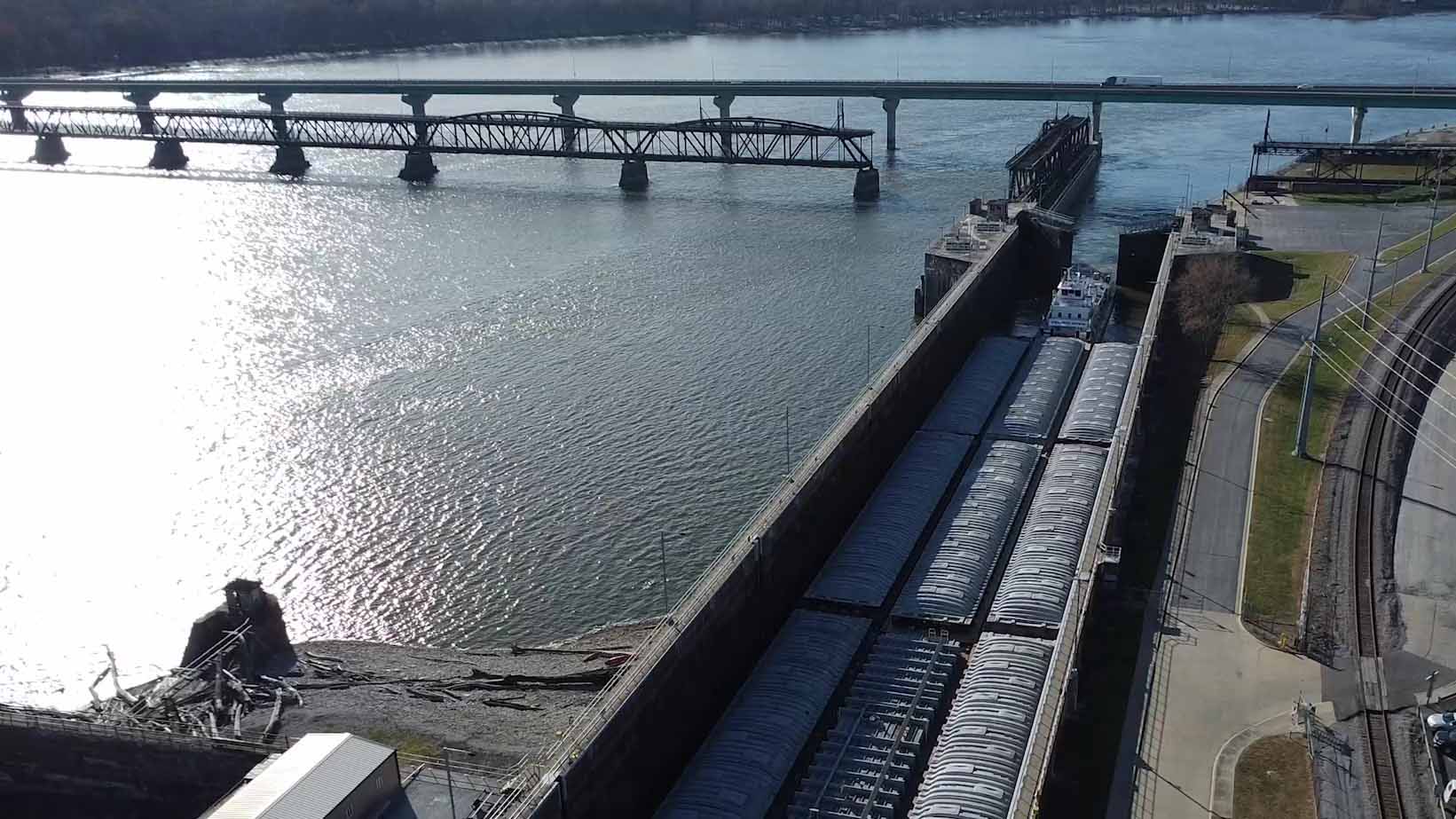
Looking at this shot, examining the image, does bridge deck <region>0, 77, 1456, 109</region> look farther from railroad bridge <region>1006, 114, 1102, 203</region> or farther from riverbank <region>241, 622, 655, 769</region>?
→ riverbank <region>241, 622, 655, 769</region>

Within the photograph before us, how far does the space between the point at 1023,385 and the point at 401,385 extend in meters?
28.1

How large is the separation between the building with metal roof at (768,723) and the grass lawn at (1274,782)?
30.9 ft

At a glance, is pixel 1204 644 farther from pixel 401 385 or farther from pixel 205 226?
pixel 205 226

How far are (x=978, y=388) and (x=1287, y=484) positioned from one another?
1303 centimetres

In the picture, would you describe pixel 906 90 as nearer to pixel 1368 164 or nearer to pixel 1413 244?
pixel 1368 164

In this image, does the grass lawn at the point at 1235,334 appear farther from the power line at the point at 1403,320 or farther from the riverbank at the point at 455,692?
the riverbank at the point at 455,692

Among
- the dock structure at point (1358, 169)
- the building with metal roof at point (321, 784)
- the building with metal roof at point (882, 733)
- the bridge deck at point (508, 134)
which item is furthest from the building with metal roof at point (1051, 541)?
the bridge deck at point (508, 134)

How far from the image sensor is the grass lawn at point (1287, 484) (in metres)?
33.1

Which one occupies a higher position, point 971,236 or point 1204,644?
point 971,236

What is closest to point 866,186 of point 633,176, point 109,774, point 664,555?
point 633,176

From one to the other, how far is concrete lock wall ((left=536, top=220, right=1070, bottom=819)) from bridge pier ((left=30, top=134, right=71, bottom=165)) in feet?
346

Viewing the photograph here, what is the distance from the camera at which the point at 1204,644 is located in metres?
31.3

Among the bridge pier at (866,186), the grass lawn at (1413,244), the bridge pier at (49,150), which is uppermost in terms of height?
the bridge pier at (49,150)

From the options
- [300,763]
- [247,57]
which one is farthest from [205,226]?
[247,57]
